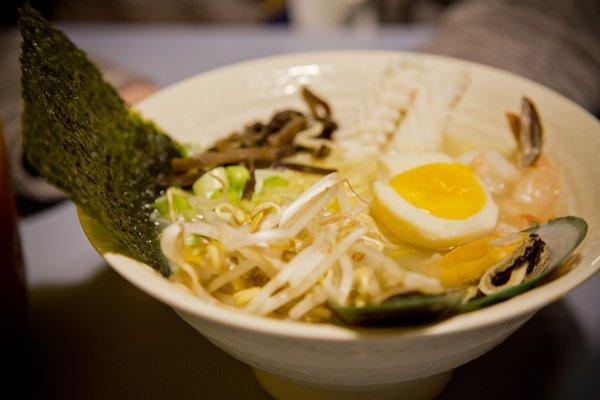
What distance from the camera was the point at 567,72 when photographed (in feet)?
6.41

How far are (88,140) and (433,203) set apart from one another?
27.5 inches

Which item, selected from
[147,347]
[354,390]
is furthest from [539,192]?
[147,347]

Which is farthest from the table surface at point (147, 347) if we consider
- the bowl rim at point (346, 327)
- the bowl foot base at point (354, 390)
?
the bowl rim at point (346, 327)

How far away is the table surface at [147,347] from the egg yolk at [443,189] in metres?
0.28

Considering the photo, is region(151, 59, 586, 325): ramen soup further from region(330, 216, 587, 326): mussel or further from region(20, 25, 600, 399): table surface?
region(20, 25, 600, 399): table surface

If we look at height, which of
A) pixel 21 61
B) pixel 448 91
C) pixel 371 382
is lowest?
pixel 371 382

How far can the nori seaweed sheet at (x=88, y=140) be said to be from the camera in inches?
31.5

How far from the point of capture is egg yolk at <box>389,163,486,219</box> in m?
1.14

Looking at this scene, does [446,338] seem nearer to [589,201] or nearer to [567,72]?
[589,201]

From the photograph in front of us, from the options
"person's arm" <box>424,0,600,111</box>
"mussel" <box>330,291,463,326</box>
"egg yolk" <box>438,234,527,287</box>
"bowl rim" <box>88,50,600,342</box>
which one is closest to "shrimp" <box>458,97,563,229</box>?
"egg yolk" <box>438,234,527,287</box>

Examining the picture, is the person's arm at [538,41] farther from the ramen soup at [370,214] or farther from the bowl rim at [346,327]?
the bowl rim at [346,327]

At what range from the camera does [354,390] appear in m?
0.89

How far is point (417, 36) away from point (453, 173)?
150 cm

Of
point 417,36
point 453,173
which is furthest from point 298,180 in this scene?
point 417,36
